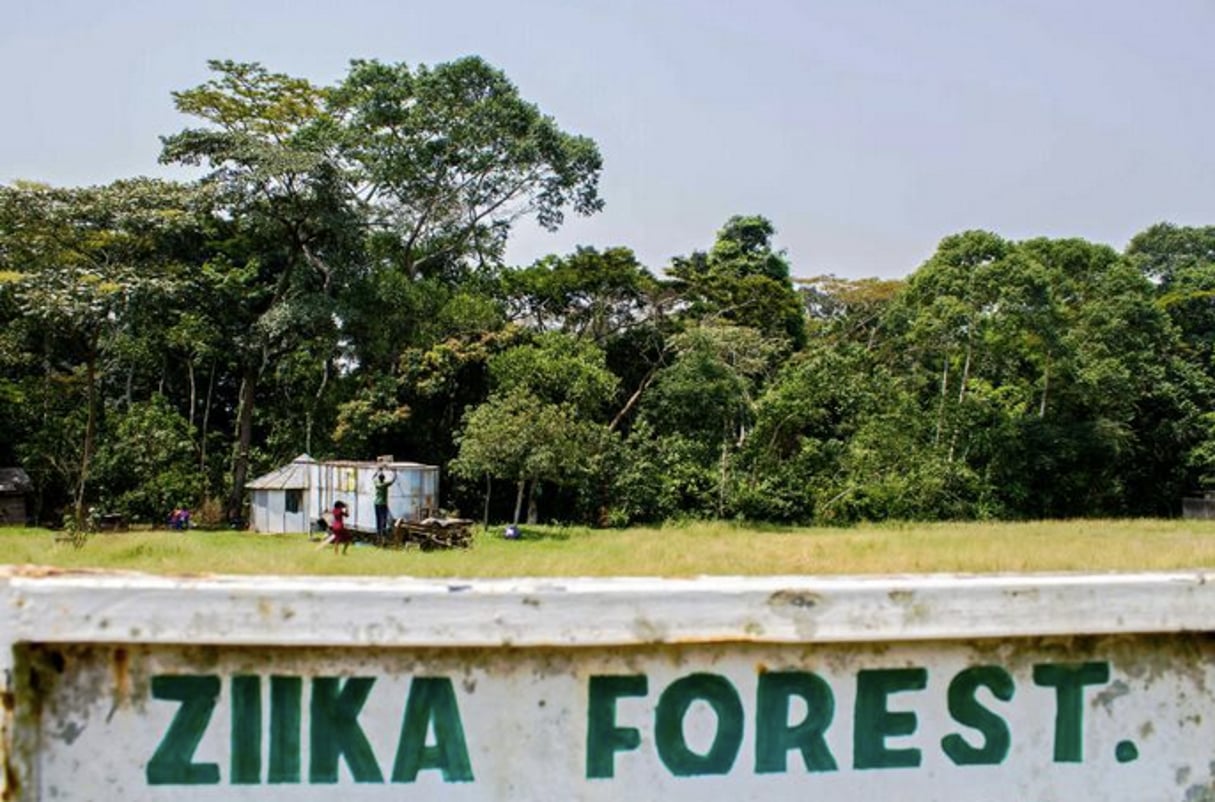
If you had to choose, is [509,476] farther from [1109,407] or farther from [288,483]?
[1109,407]

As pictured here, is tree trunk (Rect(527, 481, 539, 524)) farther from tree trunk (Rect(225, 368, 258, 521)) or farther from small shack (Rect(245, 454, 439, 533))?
tree trunk (Rect(225, 368, 258, 521))

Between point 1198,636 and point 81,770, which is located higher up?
point 1198,636

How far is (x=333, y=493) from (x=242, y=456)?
452 centimetres

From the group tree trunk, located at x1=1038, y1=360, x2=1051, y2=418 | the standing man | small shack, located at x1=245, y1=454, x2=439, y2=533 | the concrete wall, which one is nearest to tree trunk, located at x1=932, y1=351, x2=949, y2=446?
tree trunk, located at x1=1038, y1=360, x2=1051, y2=418

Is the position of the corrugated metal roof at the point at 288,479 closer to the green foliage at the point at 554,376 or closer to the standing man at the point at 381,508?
the standing man at the point at 381,508

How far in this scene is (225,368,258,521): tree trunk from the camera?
25547mm

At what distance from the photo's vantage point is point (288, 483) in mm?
23312

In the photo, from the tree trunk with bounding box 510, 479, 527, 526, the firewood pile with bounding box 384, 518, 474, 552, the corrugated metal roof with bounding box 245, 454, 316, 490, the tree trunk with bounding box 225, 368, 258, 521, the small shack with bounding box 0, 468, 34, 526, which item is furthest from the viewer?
the tree trunk with bounding box 225, 368, 258, 521

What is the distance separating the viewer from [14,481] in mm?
24203

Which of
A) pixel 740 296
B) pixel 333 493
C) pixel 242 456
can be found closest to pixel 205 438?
pixel 242 456

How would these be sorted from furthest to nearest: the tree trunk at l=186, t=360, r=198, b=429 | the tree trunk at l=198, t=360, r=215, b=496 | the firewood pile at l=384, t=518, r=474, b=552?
the tree trunk at l=186, t=360, r=198, b=429, the tree trunk at l=198, t=360, r=215, b=496, the firewood pile at l=384, t=518, r=474, b=552

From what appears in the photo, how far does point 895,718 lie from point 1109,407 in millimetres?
30830

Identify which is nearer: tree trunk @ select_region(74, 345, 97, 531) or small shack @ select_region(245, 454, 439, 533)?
small shack @ select_region(245, 454, 439, 533)

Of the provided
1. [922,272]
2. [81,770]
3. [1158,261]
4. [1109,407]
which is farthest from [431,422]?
[1158,261]
